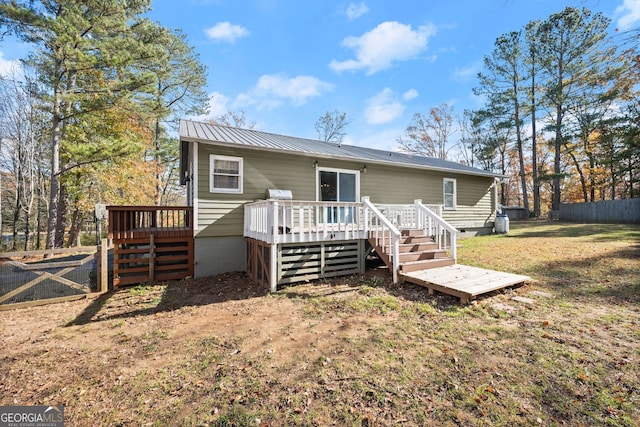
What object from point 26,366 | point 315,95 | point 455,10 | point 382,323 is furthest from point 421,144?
point 26,366

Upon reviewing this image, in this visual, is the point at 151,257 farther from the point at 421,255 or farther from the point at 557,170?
the point at 557,170

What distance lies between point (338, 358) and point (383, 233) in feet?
11.9

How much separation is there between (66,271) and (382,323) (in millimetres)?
6514

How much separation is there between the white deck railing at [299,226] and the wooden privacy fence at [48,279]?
133 inches

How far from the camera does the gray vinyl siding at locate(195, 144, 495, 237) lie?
7199 mm

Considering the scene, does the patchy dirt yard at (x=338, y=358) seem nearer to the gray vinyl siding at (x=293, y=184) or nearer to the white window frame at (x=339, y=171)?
the gray vinyl siding at (x=293, y=184)

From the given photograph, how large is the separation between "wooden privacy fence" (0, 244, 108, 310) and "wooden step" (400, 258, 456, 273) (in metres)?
6.74

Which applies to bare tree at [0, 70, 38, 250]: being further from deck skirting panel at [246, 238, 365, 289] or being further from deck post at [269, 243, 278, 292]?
deck post at [269, 243, 278, 292]

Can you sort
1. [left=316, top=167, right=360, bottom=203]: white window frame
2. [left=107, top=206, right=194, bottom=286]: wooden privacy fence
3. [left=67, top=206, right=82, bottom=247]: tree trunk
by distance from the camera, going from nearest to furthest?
1. [left=107, top=206, right=194, bottom=286]: wooden privacy fence
2. [left=316, top=167, right=360, bottom=203]: white window frame
3. [left=67, top=206, right=82, bottom=247]: tree trunk

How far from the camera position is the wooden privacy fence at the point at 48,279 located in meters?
5.26

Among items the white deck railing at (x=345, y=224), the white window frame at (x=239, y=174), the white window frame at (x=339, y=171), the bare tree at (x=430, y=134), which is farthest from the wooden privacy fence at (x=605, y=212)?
the white window frame at (x=239, y=174)

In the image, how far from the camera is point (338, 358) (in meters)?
3.03

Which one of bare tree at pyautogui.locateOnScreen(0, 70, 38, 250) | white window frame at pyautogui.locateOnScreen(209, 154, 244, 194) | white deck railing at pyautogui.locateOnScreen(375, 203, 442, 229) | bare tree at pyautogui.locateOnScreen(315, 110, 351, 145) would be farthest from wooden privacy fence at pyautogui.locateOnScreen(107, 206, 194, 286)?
bare tree at pyautogui.locateOnScreen(315, 110, 351, 145)

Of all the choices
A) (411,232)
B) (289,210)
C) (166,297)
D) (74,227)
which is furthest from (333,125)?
(166,297)
